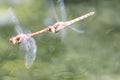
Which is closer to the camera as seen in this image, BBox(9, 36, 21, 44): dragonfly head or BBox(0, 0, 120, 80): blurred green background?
BBox(9, 36, 21, 44): dragonfly head

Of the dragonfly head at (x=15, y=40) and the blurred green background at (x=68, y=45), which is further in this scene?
the blurred green background at (x=68, y=45)

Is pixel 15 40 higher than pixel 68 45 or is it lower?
lower

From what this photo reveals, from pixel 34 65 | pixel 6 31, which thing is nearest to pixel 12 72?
pixel 34 65

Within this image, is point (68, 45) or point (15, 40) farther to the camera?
point (68, 45)

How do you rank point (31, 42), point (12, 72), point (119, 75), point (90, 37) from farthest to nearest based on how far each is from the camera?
point (90, 37), point (119, 75), point (12, 72), point (31, 42)

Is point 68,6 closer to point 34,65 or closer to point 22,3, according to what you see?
point 22,3

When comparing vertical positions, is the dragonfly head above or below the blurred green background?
below

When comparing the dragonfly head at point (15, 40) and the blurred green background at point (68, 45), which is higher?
the blurred green background at point (68, 45)

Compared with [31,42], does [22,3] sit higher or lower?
higher
